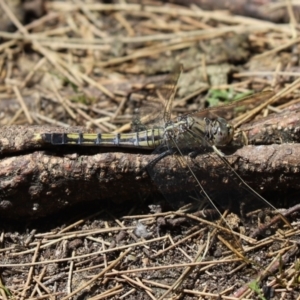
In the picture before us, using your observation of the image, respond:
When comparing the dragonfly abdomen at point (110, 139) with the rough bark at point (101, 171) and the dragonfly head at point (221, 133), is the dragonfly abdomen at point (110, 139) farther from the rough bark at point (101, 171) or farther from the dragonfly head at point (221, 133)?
the dragonfly head at point (221, 133)

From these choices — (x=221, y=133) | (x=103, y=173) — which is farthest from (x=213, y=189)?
(x=103, y=173)

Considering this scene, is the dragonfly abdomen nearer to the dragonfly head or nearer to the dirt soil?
the dirt soil

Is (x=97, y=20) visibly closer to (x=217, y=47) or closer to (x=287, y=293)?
(x=217, y=47)

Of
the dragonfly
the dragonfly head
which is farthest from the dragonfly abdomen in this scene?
the dragonfly head

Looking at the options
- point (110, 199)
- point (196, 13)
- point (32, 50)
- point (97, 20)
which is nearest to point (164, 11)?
point (196, 13)

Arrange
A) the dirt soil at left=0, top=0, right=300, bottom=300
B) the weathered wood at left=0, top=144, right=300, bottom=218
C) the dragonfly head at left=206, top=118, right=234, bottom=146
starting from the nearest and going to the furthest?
the dirt soil at left=0, top=0, right=300, bottom=300, the weathered wood at left=0, top=144, right=300, bottom=218, the dragonfly head at left=206, top=118, right=234, bottom=146

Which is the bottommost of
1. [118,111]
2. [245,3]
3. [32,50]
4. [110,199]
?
[110,199]

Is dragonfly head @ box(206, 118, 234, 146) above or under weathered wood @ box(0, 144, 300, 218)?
above
